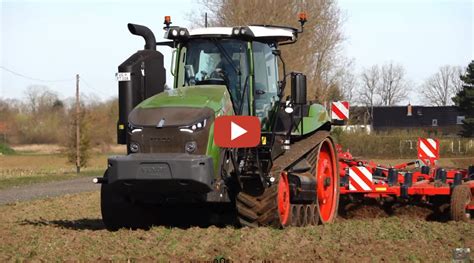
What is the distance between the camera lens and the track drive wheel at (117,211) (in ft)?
36.8

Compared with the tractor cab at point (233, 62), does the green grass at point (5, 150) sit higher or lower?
lower

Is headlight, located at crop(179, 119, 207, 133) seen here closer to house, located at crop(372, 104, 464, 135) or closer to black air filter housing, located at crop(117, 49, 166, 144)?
black air filter housing, located at crop(117, 49, 166, 144)

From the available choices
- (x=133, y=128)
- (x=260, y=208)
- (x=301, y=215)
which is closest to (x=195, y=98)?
(x=133, y=128)

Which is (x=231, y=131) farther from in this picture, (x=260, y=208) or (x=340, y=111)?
(x=340, y=111)

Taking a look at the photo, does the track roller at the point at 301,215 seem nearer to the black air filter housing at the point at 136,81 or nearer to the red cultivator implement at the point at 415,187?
the red cultivator implement at the point at 415,187

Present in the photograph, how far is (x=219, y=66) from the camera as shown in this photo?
36.6 ft

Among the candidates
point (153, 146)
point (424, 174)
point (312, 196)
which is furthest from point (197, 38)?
point (424, 174)

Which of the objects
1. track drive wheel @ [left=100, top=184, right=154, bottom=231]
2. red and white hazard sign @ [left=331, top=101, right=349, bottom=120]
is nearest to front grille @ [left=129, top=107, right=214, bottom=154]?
track drive wheel @ [left=100, top=184, right=154, bottom=231]

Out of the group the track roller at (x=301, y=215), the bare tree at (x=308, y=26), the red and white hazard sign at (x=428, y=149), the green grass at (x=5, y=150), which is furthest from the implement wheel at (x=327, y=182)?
the green grass at (x=5, y=150)

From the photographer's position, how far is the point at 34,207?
17828 millimetres

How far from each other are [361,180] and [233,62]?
3817 millimetres

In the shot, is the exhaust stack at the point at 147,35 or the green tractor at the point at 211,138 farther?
the exhaust stack at the point at 147,35

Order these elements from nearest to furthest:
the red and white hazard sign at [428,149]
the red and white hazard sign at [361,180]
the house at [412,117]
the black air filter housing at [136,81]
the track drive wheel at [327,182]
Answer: the black air filter housing at [136,81] → the track drive wheel at [327,182] → the red and white hazard sign at [361,180] → the red and white hazard sign at [428,149] → the house at [412,117]

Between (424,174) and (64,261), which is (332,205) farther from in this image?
(64,261)
